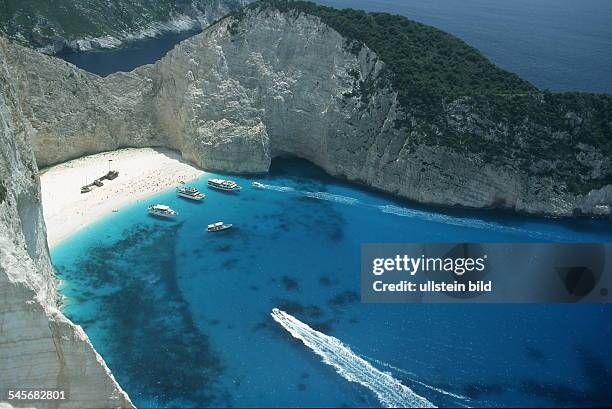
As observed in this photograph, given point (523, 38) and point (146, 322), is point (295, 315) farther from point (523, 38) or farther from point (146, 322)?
point (523, 38)

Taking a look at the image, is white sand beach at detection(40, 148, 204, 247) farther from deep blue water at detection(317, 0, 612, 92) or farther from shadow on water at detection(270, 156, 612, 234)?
deep blue water at detection(317, 0, 612, 92)

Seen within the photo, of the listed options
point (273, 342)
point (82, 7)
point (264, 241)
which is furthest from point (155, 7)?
point (273, 342)

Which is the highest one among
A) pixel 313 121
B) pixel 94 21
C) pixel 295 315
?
pixel 94 21

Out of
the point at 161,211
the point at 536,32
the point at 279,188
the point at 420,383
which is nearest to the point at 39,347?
the point at 420,383

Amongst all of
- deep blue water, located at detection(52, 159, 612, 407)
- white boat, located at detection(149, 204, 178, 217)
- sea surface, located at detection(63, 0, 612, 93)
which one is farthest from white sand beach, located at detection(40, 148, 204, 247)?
sea surface, located at detection(63, 0, 612, 93)

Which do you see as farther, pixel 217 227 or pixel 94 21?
pixel 94 21

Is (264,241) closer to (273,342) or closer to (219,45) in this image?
(273,342)
